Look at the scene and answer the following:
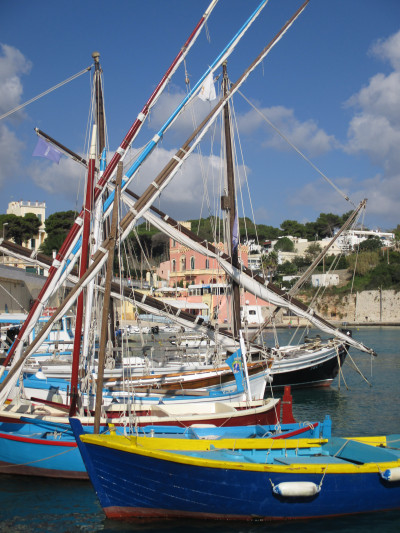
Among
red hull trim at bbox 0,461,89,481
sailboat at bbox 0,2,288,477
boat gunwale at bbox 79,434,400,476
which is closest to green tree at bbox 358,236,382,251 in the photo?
sailboat at bbox 0,2,288,477

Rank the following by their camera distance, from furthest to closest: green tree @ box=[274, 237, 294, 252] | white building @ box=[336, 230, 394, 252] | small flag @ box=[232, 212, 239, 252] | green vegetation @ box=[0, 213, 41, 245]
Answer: green tree @ box=[274, 237, 294, 252], white building @ box=[336, 230, 394, 252], green vegetation @ box=[0, 213, 41, 245], small flag @ box=[232, 212, 239, 252]

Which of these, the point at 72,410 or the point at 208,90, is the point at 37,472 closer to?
the point at 72,410

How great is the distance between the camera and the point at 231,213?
25.5 metres

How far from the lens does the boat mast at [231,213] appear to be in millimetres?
23438

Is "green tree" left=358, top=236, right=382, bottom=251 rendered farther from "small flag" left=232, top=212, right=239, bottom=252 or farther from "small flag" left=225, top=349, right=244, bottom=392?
"small flag" left=225, top=349, right=244, bottom=392

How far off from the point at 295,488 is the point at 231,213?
54.0 ft

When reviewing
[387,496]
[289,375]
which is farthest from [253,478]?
[289,375]

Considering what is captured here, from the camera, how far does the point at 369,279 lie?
9500 centimetres

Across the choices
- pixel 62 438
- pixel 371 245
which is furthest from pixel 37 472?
pixel 371 245

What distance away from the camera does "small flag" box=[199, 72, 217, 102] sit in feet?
54.1

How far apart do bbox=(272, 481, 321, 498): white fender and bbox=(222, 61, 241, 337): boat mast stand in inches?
482

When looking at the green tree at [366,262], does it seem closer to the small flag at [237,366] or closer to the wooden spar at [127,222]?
the small flag at [237,366]

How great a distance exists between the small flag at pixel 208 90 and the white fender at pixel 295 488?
434 inches

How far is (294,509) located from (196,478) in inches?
85.5
